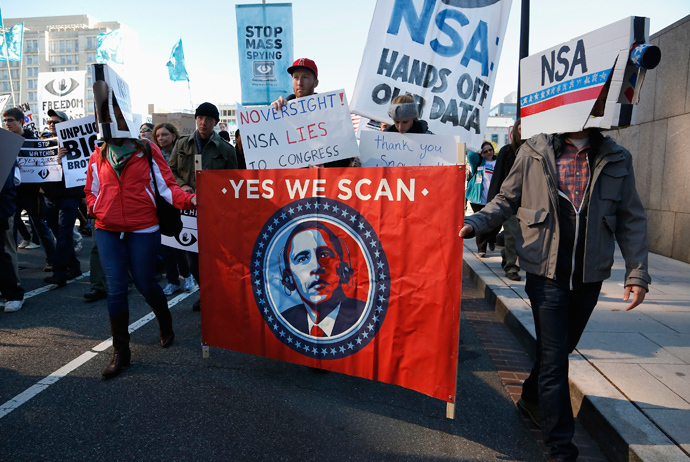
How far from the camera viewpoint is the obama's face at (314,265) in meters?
3.25

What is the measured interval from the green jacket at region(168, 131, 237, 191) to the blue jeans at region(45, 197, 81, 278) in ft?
6.82

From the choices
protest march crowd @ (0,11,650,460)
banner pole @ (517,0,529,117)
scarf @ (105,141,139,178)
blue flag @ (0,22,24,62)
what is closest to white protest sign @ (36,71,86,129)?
protest march crowd @ (0,11,650,460)

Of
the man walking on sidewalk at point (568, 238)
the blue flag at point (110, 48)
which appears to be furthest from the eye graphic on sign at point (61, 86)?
the blue flag at point (110, 48)

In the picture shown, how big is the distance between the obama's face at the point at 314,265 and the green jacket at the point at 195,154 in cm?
207

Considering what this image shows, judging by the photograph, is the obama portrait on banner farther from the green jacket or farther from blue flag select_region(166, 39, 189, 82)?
blue flag select_region(166, 39, 189, 82)

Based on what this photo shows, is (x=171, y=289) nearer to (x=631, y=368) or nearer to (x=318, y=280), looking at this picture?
(x=318, y=280)

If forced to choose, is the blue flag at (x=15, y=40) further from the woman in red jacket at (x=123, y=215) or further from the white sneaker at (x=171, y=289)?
the woman in red jacket at (x=123, y=215)

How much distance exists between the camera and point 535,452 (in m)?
2.71

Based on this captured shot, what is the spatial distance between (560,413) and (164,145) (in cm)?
558

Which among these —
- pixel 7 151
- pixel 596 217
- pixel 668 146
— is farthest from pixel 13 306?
pixel 668 146

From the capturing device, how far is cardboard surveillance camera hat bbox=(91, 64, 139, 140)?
3520mm

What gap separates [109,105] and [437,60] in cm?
349

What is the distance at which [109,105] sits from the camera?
3.59 metres

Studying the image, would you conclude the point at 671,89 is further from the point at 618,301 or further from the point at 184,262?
the point at 184,262
